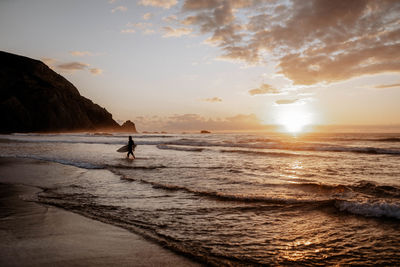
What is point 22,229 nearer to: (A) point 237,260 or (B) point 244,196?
(A) point 237,260

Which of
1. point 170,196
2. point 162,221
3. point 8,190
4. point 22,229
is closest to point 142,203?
point 170,196

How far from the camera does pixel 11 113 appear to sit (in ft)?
283

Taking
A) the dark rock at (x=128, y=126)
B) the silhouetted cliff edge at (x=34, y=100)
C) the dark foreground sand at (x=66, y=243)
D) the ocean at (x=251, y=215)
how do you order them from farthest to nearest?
1. the dark rock at (x=128, y=126)
2. the silhouetted cliff edge at (x=34, y=100)
3. the ocean at (x=251, y=215)
4. the dark foreground sand at (x=66, y=243)

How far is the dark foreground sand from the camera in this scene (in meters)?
3.78

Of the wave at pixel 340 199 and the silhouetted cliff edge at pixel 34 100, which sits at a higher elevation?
the silhouetted cliff edge at pixel 34 100

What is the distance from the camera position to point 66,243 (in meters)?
4.40

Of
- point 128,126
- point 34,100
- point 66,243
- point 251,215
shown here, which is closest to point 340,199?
point 251,215

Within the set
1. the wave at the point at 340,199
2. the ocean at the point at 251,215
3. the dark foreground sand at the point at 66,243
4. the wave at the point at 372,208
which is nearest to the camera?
the dark foreground sand at the point at 66,243

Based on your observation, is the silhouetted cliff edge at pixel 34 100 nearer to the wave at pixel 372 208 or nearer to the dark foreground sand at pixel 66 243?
the dark foreground sand at pixel 66 243

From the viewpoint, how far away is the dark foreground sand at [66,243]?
3775mm

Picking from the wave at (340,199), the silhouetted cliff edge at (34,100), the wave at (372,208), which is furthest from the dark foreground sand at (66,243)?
the silhouetted cliff edge at (34,100)

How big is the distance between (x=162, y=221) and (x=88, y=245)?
1.85 meters

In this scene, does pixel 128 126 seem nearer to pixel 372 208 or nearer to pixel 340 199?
pixel 340 199

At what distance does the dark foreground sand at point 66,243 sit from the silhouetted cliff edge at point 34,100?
99.5 metres
